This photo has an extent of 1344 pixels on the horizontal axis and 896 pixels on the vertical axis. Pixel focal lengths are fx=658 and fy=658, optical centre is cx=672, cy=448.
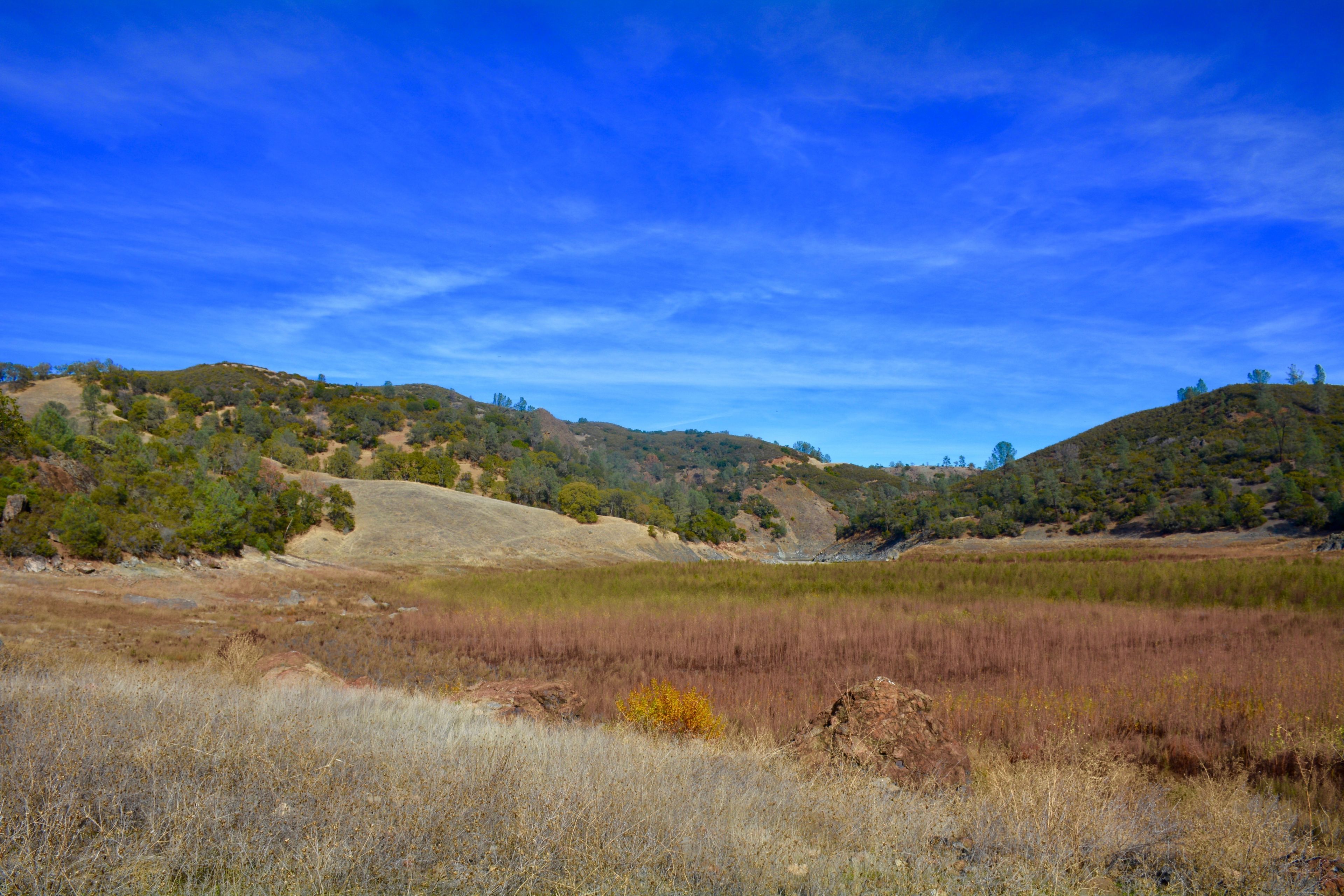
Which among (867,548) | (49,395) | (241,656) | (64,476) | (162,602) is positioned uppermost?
(49,395)

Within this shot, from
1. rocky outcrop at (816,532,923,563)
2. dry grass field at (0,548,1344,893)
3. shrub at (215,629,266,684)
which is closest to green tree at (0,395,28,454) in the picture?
dry grass field at (0,548,1344,893)

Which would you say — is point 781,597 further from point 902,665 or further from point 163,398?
point 163,398

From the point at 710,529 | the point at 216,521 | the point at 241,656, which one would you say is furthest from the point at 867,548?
the point at 241,656

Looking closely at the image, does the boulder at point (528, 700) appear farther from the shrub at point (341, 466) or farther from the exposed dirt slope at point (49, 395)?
the exposed dirt slope at point (49, 395)

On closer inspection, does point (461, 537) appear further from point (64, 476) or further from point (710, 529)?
point (710, 529)

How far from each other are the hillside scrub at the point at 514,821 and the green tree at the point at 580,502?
5978cm

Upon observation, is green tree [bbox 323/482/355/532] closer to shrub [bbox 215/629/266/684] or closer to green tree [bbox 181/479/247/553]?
green tree [bbox 181/479/247/553]

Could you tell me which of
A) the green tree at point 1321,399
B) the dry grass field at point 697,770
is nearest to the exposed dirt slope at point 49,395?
the dry grass field at point 697,770

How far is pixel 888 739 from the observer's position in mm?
6633

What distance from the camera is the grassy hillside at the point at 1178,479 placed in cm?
5272

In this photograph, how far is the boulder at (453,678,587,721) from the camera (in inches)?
348

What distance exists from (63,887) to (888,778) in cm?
582

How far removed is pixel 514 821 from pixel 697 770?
6.83 ft

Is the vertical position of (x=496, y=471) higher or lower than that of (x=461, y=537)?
higher
